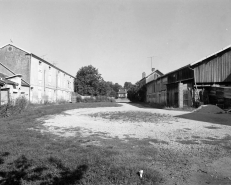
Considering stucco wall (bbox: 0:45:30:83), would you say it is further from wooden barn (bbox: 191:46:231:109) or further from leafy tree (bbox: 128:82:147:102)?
leafy tree (bbox: 128:82:147:102)

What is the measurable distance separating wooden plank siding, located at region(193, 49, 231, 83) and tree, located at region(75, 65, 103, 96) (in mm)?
33465

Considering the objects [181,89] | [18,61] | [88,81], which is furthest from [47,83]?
[181,89]

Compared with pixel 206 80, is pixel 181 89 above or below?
below

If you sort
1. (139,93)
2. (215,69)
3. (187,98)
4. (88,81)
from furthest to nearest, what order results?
(139,93) < (88,81) < (215,69) < (187,98)

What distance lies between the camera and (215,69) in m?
20.6

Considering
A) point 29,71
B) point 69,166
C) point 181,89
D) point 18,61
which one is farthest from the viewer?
point 18,61

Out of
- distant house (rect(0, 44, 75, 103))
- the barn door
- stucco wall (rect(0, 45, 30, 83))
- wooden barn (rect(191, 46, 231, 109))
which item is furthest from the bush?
wooden barn (rect(191, 46, 231, 109))

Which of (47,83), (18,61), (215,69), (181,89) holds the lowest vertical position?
(181,89)

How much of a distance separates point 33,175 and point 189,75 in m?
21.5

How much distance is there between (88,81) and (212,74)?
34.9m

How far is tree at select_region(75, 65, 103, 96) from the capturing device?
5019 centimetres

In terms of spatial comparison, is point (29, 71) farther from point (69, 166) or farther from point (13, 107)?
point (69, 166)

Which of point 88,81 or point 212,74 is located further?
point 88,81

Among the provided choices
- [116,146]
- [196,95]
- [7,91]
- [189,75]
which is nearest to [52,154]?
[116,146]
